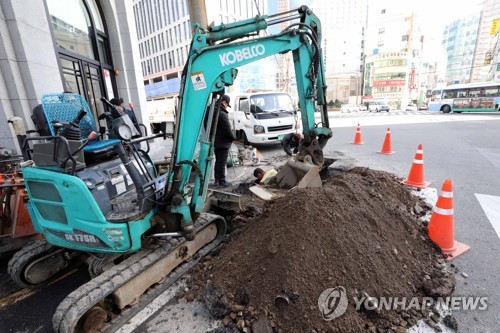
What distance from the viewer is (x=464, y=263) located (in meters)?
3.00

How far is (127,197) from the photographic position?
289 cm

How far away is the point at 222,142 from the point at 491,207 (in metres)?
5.16

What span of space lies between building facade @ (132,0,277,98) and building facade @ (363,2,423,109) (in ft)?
75.1

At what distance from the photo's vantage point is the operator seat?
2797mm

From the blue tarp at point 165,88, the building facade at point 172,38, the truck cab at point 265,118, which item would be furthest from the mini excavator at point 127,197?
the building facade at point 172,38

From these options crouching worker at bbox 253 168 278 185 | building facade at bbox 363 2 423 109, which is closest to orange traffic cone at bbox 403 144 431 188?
crouching worker at bbox 253 168 278 185

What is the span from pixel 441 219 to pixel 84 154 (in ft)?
14.2

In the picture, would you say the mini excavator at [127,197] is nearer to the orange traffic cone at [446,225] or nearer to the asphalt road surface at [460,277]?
the asphalt road surface at [460,277]

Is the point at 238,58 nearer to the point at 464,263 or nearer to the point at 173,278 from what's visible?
the point at 173,278

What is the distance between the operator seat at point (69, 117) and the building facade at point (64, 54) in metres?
2.45

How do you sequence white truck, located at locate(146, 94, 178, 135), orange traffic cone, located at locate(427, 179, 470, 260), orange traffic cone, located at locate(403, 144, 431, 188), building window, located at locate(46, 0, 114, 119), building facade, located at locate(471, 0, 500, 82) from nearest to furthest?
orange traffic cone, located at locate(427, 179, 470, 260) < orange traffic cone, located at locate(403, 144, 431, 188) < building window, located at locate(46, 0, 114, 119) < white truck, located at locate(146, 94, 178, 135) < building facade, located at locate(471, 0, 500, 82)

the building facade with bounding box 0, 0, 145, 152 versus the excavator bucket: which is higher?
the building facade with bounding box 0, 0, 145, 152

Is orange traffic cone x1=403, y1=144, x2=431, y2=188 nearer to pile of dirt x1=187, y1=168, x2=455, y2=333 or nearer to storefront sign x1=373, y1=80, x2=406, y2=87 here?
pile of dirt x1=187, y1=168, x2=455, y2=333

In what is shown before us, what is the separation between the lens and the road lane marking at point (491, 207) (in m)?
3.84
